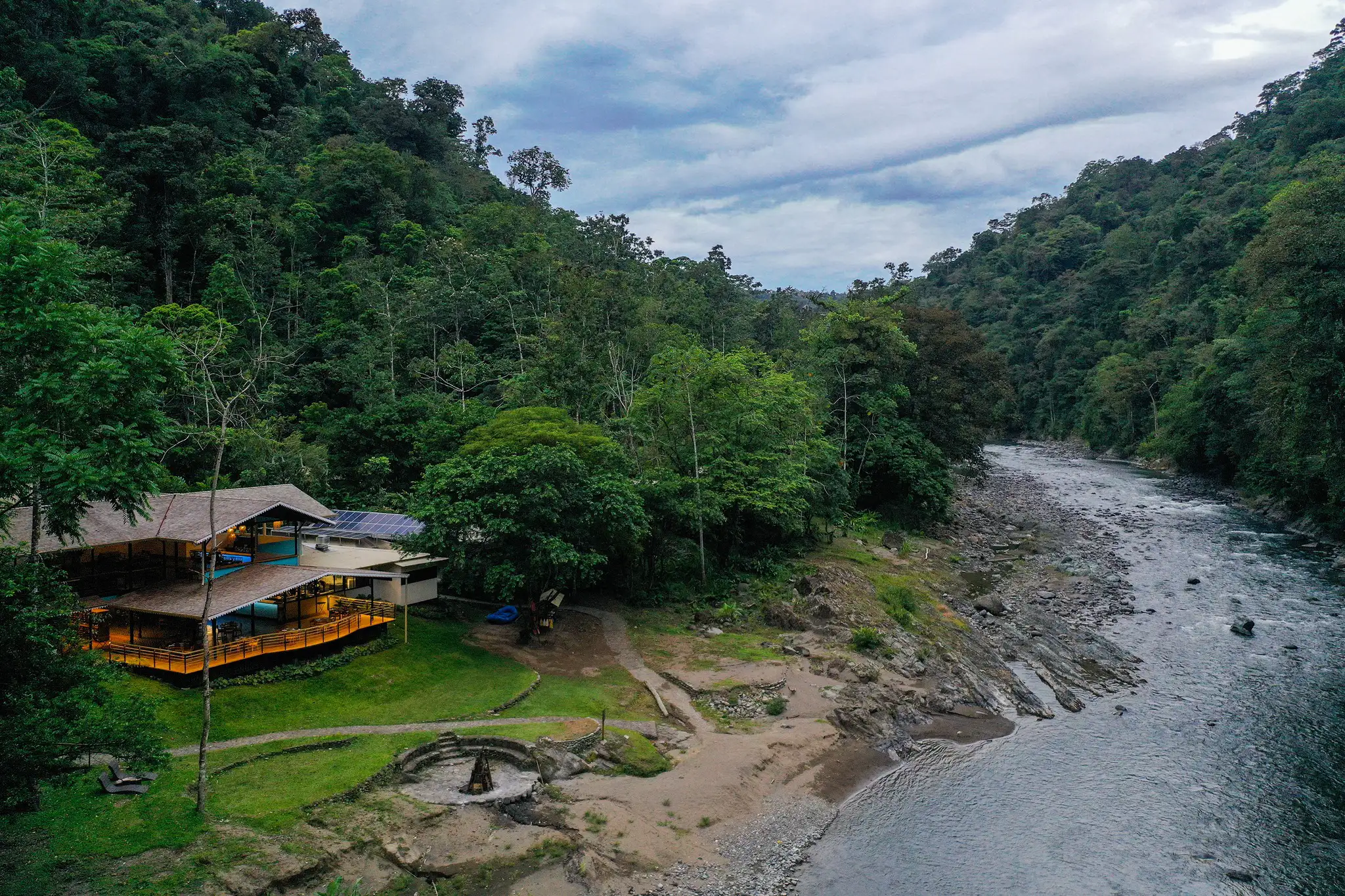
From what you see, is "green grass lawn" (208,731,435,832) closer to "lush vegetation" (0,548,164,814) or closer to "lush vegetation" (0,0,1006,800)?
"lush vegetation" (0,0,1006,800)

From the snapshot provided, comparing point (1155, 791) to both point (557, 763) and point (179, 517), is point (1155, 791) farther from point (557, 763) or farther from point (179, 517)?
point (179, 517)

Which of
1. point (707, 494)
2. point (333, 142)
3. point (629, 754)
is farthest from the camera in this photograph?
point (333, 142)

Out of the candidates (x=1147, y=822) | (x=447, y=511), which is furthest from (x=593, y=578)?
(x=1147, y=822)

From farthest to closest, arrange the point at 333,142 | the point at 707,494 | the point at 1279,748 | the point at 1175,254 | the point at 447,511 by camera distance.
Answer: the point at 1175,254 → the point at 333,142 → the point at 707,494 → the point at 447,511 → the point at 1279,748

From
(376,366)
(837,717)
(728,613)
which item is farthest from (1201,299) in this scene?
(376,366)

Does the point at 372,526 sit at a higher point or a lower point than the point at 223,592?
higher

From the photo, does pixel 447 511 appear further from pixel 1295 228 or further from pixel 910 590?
pixel 1295 228

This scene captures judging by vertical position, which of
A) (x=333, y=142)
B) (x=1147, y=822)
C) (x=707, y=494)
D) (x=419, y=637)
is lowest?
(x=1147, y=822)
